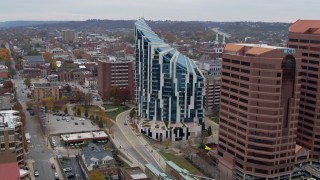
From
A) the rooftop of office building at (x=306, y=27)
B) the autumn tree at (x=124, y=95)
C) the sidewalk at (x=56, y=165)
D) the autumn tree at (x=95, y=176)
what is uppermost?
the rooftop of office building at (x=306, y=27)

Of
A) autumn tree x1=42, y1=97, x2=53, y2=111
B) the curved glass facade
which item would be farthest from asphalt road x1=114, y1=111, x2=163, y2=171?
autumn tree x1=42, y1=97, x2=53, y2=111

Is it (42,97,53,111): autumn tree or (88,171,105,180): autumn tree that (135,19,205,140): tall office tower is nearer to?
(42,97,53,111): autumn tree

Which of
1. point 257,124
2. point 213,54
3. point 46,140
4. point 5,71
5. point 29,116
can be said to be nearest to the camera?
point 257,124

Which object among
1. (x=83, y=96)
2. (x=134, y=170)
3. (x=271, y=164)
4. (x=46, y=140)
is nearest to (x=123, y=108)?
(x=83, y=96)

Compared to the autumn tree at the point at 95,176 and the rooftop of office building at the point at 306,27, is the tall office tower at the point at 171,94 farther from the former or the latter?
the autumn tree at the point at 95,176

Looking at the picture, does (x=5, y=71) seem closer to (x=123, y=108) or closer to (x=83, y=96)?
(x=83, y=96)

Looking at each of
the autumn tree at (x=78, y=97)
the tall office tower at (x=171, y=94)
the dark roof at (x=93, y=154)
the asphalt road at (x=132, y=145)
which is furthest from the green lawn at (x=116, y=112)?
the dark roof at (x=93, y=154)
